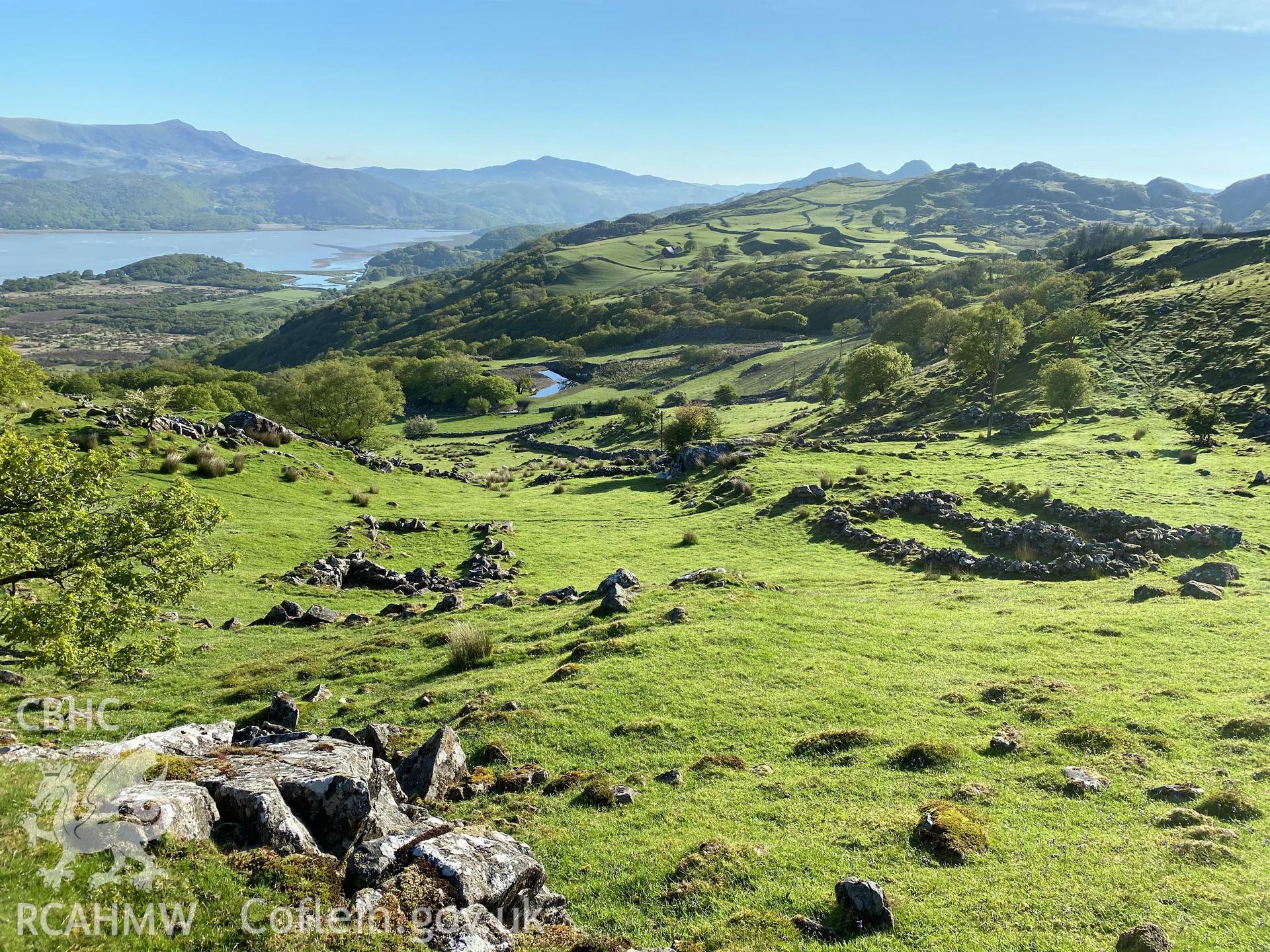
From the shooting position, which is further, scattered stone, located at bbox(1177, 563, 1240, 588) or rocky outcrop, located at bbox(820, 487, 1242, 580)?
rocky outcrop, located at bbox(820, 487, 1242, 580)

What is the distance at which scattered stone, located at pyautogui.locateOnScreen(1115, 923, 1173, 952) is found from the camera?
26.3ft

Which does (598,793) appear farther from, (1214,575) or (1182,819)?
(1214,575)

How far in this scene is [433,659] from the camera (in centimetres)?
2025

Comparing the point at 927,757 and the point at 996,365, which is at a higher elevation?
the point at 996,365

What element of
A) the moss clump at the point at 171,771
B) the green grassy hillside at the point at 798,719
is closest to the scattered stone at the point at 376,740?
the green grassy hillside at the point at 798,719

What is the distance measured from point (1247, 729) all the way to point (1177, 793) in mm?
3533

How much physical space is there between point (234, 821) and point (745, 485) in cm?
3642

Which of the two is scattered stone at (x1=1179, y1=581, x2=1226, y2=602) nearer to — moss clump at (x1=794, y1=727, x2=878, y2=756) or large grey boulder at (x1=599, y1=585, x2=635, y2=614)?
moss clump at (x1=794, y1=727, x2=878, y2=756)

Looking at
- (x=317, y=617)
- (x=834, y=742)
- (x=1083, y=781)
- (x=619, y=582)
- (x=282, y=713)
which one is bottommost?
(x=317, y=617)

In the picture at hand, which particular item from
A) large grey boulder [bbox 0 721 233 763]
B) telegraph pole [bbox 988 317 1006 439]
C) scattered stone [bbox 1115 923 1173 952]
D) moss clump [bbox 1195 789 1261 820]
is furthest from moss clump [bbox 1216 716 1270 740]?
telegraph pole [bbox 988 317 1006 439]

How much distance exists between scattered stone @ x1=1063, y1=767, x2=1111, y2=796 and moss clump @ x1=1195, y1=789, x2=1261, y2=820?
1.35m

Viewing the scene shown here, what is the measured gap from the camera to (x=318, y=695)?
17375 mm

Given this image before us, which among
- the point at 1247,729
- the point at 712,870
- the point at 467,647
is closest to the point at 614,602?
the point at 467,647

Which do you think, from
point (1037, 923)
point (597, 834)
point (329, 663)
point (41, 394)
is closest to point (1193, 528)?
point (1037, 923)
